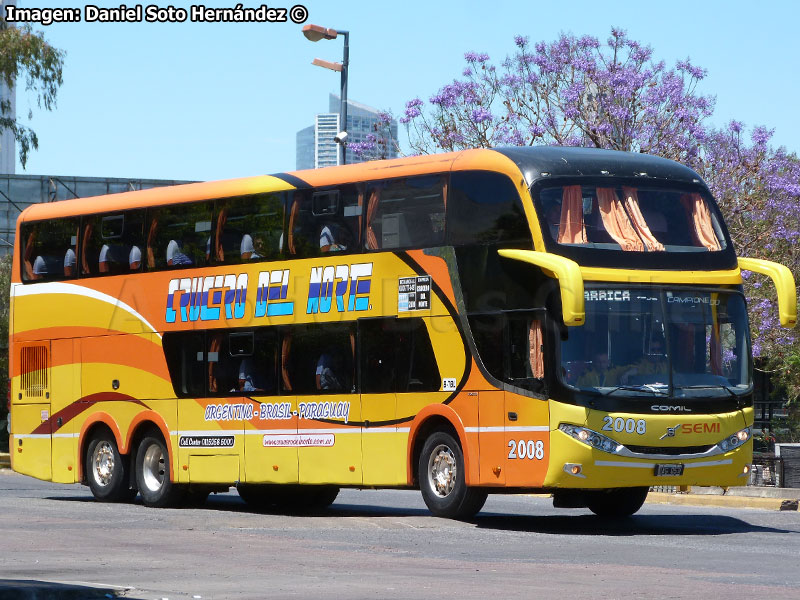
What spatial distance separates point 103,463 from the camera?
80.5 feet

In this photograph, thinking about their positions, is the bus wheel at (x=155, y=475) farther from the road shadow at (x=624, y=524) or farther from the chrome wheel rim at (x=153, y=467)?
the road shadow at (x=624, y=524)

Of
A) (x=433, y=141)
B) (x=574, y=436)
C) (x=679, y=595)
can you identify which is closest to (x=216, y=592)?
(x=679, y=595)

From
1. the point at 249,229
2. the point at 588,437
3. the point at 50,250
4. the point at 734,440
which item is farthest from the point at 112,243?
the point at 734,440

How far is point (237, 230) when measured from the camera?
22.2 m

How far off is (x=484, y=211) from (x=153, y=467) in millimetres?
7439

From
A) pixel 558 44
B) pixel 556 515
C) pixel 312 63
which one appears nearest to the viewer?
pixel 556 515

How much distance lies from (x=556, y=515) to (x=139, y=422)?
6285 millimetres

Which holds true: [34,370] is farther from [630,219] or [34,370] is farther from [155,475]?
[630,219]

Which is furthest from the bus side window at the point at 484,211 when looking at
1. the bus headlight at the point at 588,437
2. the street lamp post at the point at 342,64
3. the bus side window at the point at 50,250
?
the street lamp post at the point at 342,64

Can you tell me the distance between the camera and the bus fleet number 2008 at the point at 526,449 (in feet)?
59.6

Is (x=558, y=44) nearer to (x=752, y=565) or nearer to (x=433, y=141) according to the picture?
(x=433, y=141)

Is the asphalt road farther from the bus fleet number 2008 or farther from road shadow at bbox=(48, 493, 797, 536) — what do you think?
the bus fleet number 2008

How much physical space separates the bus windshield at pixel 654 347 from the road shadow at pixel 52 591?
8.28 m

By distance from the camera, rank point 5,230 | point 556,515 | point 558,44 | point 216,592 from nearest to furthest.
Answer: point 216,592 → point 556,515 → point 558,44 → point 5,230
